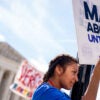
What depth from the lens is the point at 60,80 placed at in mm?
3246

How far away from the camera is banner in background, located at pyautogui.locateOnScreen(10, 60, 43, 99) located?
49.5 ft

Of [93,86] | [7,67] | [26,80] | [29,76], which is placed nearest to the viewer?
[93,86]

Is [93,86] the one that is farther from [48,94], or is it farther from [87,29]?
[87,29]

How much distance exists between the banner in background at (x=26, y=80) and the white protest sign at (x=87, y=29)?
1170 cm

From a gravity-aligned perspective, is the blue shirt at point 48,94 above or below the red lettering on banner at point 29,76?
above

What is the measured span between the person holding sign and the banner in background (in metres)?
11.5

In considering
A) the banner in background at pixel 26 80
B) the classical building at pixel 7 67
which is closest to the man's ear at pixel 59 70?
the banner in background at pixel 26 80

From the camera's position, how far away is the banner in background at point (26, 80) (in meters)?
15.1

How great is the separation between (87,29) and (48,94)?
61 centimetres

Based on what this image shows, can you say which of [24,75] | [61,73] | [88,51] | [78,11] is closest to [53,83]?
[61,73]

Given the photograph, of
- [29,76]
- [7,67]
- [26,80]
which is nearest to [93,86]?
[26,80]

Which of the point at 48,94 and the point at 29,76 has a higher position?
the point at 48,94

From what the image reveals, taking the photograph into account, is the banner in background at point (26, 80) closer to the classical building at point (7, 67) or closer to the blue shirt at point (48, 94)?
the blue shirt at point (48, 94)

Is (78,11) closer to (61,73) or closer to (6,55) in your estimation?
(61,73)
